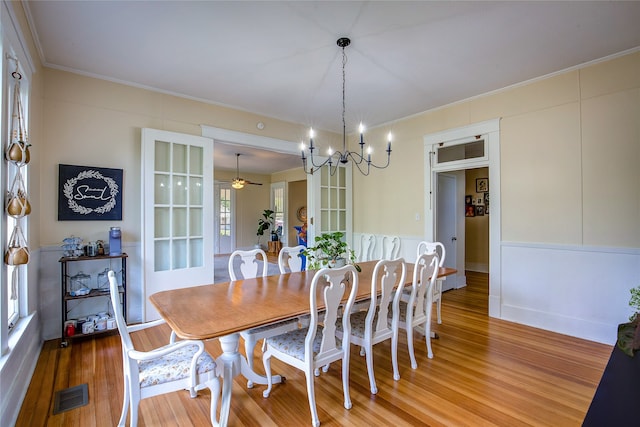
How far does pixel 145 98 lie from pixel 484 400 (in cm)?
426

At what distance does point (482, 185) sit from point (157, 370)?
6.67 m

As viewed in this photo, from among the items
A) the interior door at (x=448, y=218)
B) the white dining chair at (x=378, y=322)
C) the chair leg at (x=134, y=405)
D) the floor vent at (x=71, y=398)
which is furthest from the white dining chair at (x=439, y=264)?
the floor vent at (x=71, y=398)

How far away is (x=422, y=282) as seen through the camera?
2.50 meters

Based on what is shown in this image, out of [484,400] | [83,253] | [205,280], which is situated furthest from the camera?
[205,280]

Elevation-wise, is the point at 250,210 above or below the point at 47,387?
above

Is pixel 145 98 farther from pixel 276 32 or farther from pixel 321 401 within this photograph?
pixel 321 401

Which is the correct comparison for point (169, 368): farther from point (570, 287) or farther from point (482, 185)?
point (482, 185)

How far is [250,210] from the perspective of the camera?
9.54 metres

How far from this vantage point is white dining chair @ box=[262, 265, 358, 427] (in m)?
1.76

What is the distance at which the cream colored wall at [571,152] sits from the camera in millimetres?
2781

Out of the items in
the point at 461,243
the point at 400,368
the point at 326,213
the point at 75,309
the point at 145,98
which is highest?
the point at 145,98

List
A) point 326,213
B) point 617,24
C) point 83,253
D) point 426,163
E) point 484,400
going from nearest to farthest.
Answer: point 484,400 < point 617,24 < point 83,253 < point 426,163 < point 326,213

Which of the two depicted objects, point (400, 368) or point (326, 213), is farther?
point (326, 213)

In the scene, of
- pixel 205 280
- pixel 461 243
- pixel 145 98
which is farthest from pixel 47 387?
pixel 461 243
